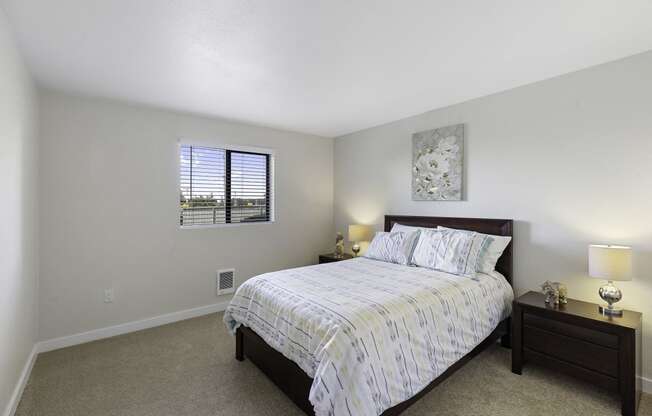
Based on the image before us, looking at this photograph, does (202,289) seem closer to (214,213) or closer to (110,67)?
(214,213)

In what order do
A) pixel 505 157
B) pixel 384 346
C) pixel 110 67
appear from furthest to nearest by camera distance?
pixel 505 157 → pixel 110 67 → pixel 384 346

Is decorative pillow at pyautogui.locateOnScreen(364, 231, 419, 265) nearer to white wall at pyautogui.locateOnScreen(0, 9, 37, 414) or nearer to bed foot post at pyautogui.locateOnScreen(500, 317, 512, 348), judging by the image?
bed foot post at pyautogui.locateOnScreen(500, 317, 512, 348)

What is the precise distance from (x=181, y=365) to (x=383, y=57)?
2.90 meters

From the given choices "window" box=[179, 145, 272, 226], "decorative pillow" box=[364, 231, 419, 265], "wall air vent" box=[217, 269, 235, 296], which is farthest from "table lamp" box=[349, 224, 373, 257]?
"wall air vent" box=[217, 269, 235, 296]

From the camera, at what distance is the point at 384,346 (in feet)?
5.58

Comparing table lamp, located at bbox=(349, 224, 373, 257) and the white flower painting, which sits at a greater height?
the white flower painting

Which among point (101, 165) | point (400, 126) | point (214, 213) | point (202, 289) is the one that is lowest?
point (202, 289)

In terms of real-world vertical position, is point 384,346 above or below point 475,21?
below

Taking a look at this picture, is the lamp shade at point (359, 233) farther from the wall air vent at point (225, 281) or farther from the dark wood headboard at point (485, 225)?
the wall air vent at point (225, 281)

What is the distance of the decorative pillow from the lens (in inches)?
122

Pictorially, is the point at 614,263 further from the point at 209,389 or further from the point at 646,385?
the point at 209,389

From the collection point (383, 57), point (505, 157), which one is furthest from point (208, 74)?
point (505, 157)

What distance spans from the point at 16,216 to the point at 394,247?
3074mm

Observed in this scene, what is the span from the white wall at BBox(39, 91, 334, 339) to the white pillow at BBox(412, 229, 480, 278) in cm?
214
